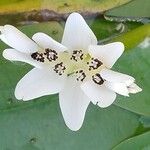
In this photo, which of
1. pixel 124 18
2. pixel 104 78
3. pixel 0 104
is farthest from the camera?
pixel 124 18

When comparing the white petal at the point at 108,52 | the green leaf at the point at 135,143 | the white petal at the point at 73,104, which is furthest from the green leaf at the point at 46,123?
the white petal at the point at 108,52

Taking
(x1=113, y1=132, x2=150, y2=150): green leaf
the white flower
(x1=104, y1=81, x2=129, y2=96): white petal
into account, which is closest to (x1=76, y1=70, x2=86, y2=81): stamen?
the white flower

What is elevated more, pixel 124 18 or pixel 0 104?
pixel 124 18

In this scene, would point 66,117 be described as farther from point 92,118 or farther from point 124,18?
point 124,18

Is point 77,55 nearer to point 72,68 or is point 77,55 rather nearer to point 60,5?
point 72,68

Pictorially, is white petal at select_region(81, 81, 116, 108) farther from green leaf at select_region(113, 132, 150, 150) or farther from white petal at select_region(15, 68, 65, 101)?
green leaf at select_region(113, 132, 150, 150)

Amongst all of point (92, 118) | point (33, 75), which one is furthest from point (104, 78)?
point (92, 118)
